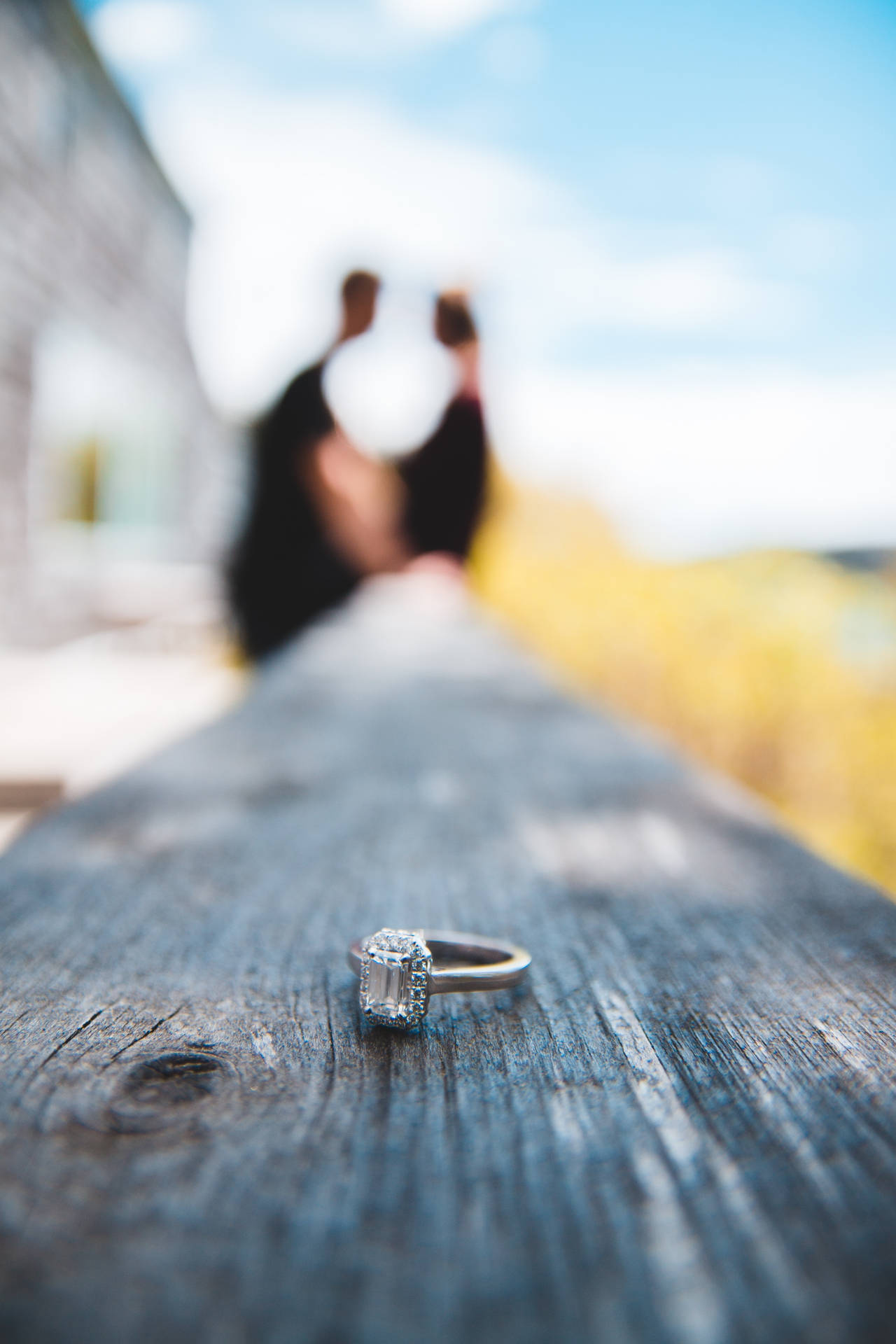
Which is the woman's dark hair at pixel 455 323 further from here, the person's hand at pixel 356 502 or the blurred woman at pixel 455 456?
the person's hand at pixel 356 502

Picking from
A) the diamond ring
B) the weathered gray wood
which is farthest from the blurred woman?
the diamond ring

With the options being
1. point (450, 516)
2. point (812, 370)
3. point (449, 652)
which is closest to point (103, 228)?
point (450, 516)

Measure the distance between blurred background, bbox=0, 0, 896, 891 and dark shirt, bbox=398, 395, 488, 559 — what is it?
0.46ft

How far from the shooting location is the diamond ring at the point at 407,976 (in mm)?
529

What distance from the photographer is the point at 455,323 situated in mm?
2803

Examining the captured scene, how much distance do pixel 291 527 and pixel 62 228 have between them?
19.9ft

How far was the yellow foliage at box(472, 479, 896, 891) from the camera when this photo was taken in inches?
217

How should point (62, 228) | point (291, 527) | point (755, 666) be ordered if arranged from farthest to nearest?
point (62, 228), point (755, 666), point (291, 527)

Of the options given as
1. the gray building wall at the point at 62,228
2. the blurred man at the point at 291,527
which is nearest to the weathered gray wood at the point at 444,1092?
the blurred man at the point at 291,527

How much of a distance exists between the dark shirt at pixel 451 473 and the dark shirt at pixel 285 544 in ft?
1.10

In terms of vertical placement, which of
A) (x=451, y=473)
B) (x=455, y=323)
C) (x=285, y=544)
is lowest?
(x=285, y=544)

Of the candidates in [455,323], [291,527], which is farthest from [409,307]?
[291,527]

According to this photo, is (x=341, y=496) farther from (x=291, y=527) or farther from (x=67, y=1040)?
(x=67, y=1040)

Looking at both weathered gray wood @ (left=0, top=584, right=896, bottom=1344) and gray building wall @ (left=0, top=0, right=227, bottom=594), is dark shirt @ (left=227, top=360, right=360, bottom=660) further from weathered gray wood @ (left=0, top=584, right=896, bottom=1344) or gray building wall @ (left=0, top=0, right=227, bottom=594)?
gray building wall @ (left=0, top=0, right=227, bottom=594)
